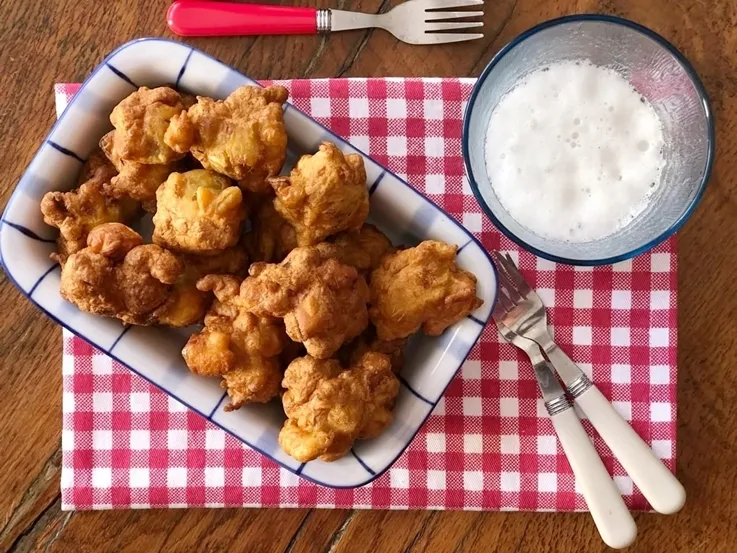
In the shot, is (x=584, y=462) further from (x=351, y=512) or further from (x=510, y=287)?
(x=351, y=512)

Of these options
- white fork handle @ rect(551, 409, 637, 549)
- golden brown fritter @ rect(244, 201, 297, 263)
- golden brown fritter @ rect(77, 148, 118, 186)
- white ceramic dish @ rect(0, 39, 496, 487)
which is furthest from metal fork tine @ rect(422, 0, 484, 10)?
white fork handle @ rect(551, 409, 637, 549)

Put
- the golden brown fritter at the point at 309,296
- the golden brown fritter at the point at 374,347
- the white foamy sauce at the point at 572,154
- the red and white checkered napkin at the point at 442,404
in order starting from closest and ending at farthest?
the golden brown fritter at the point at 309,296
the golden brown fritter at the point at 374,347
the white foamy sauce at the point at 572,154
the red and white checkered napkin at the point at 442,404

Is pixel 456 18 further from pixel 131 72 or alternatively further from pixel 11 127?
pixel 11 127

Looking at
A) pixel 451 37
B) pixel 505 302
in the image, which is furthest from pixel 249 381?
pixel 451 37

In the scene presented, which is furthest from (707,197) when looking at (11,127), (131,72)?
(11,127)

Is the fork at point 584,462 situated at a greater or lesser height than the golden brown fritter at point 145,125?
lesser

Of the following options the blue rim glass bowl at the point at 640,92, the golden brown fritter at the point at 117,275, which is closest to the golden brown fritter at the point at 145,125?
the golden brown fritter at the point at 117,275

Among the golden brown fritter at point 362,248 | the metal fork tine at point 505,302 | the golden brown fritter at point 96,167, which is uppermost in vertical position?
the golden brown fritter at point 96,167

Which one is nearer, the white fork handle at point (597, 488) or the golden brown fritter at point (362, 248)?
the golden brown fritter at point (362, 248)

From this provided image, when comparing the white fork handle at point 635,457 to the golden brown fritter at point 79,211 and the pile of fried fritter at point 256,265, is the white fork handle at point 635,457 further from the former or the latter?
the golden brown fritter at point 79,211
